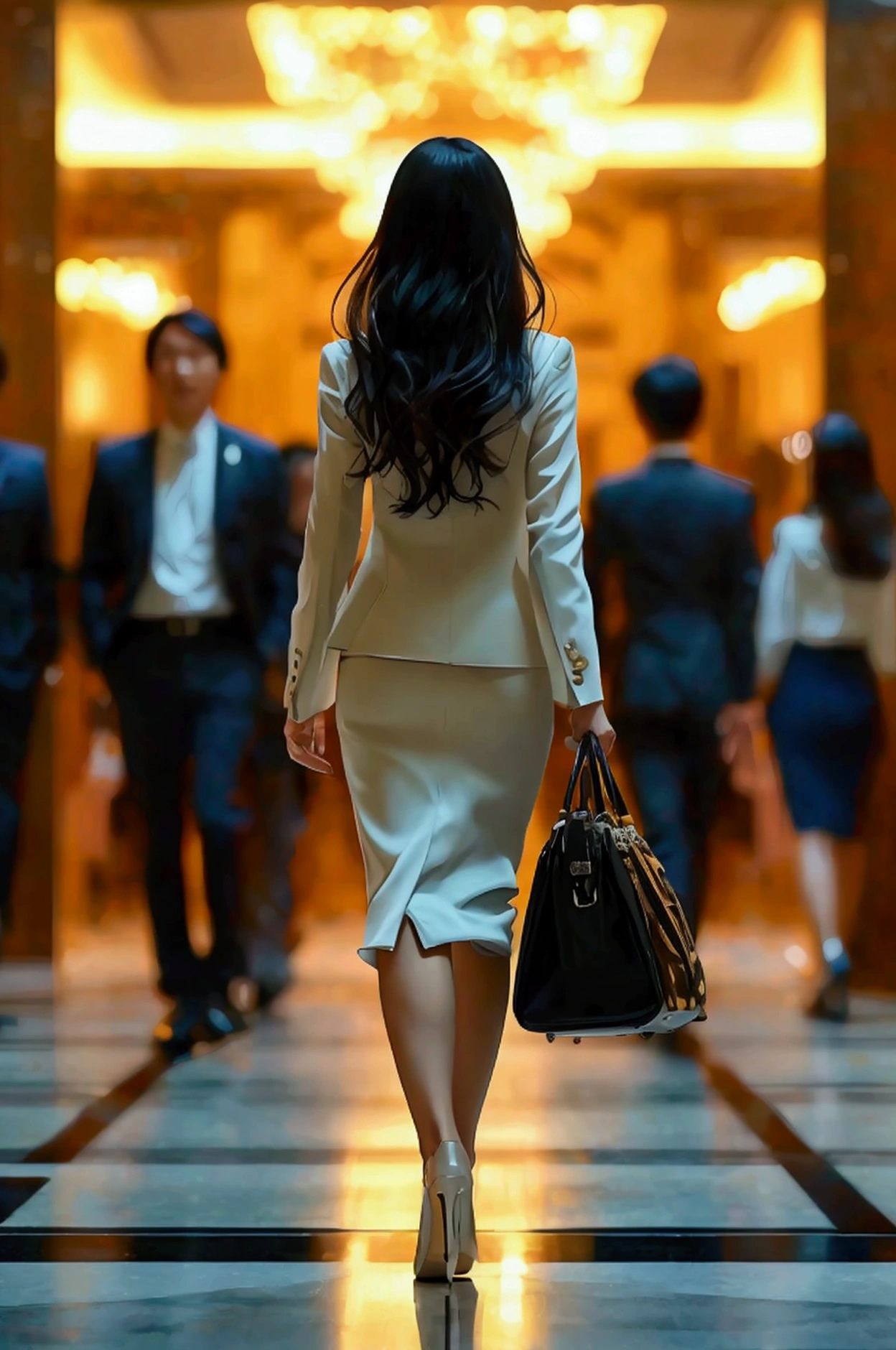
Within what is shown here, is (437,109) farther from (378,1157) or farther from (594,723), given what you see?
(594,723)

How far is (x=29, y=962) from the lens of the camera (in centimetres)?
638

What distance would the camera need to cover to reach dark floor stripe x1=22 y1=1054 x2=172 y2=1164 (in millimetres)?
3463

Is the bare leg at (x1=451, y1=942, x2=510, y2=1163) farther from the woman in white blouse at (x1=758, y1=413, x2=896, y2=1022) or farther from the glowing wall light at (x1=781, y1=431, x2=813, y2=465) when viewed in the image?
the glowing wall light at (x1=781, y1=431, x2=813, y2=465)

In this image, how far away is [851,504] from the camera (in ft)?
18.2

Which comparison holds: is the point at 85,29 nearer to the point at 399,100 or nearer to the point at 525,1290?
the point at 399,100

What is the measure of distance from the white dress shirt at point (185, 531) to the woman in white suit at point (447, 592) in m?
2.02

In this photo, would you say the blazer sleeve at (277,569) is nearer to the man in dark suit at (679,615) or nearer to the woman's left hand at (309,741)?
the man in dark suit at (679,615)

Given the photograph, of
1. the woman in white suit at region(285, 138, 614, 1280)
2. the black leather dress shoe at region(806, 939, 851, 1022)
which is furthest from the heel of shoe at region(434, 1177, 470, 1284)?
the black leather dress shoe at region(806, 939, 851, 1022)

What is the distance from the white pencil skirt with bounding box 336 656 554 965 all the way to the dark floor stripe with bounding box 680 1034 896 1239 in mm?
720

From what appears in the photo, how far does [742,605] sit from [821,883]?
972mm

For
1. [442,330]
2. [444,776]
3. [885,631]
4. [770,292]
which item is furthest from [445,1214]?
[770,292]

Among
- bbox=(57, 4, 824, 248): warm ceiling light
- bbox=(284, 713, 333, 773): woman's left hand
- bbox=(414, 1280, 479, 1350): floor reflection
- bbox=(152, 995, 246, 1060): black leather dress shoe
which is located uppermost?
bbox=(57, 4, 824, 248): warm ceiling light

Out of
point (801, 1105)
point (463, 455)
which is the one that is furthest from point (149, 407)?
point (463, 455)

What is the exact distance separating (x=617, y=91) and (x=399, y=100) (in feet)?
2.55
